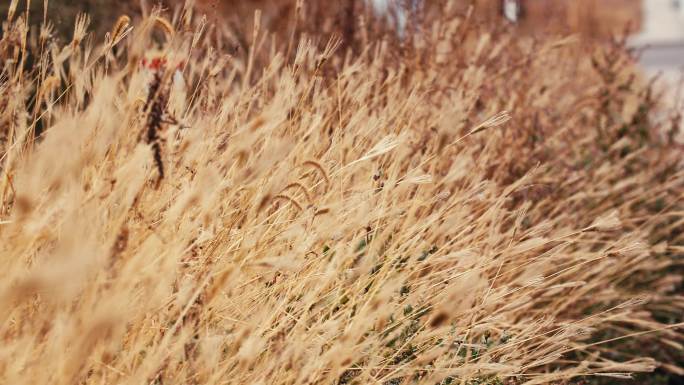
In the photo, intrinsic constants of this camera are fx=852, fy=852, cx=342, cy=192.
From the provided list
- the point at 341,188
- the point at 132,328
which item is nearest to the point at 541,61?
the point at 341,188

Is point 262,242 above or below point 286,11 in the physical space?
Answer: below

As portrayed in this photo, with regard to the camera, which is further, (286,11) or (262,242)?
(286,11)

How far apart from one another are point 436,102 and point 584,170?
2.41 feet

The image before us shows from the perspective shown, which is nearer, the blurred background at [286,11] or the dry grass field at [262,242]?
the dry grass field at [262,242]

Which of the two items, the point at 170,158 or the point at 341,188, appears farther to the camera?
the point at 341,188

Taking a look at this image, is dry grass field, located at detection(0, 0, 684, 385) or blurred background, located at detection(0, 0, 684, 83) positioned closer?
dry grass field, located at detection(0, 0, 684, 385)

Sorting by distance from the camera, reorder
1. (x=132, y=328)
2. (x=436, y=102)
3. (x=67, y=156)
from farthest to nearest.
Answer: (x=436, y=102)
(x=132, y=328)
(x=67, y=156)

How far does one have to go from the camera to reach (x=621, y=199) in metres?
3.51

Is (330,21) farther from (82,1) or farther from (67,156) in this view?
(67,156)

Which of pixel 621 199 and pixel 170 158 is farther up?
pixel 170 158

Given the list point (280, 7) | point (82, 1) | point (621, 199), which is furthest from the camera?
point (280, 7)

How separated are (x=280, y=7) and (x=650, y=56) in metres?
12.8

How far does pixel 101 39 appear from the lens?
430 centimetres

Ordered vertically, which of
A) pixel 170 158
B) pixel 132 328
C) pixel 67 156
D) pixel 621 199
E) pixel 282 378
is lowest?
pixel 621 199
